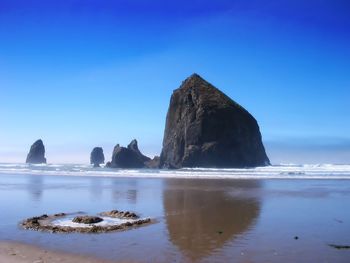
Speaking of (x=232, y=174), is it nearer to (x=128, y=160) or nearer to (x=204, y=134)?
(x=204, y=134)

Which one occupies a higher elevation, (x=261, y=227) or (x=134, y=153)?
(x=134, y=153)

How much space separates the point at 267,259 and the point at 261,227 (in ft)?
13.2

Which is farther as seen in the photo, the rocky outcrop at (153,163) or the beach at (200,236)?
the rocky outcrop at (153,163)

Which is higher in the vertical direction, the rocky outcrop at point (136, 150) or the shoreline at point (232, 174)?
the rocky outcrop at point (136, 150)

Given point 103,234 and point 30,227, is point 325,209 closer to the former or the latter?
point 103,234

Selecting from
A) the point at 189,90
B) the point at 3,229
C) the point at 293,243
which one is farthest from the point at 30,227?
the point at 189,90

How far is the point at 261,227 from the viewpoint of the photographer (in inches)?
504

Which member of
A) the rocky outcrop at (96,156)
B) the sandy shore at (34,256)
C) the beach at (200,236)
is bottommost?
the sandy shore at (34,256)

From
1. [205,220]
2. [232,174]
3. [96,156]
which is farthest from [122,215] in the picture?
[96,156]

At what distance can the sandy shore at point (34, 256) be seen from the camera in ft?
28.8

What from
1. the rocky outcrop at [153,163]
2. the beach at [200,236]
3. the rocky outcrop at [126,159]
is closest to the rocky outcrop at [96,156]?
the rocky outcrop at [126,159]

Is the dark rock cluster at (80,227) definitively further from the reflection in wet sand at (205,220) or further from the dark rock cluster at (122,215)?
the reflection in wet sand at (205,220)

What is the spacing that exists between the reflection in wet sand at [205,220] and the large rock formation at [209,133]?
2571 inches

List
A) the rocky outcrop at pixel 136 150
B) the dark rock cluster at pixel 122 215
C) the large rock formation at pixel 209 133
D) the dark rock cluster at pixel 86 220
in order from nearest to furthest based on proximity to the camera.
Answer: the dark rock cluster at pixel 86 220
the dark rock cluster at pixel 122 215
the large rock formation at pixel 209 133
the rocky outcrop at pixel 136 150
